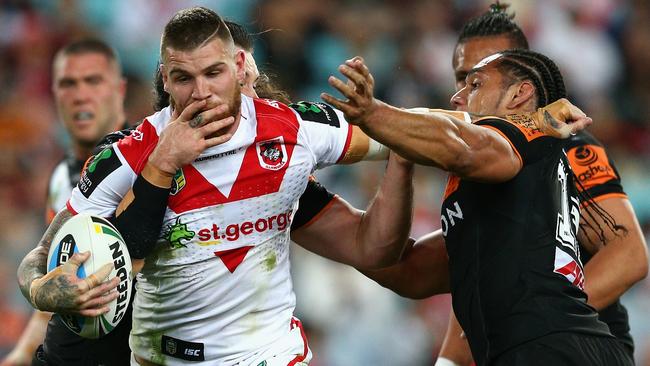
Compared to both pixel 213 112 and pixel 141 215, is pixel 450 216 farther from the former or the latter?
pixel 141 215

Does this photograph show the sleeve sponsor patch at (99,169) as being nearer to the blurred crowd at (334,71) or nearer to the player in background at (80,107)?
the player in background at (80,107)

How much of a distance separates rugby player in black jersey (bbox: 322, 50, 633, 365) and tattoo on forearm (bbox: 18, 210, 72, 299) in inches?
56.3

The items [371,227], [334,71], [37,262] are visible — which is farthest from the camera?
[334,71]

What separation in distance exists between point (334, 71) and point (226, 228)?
19.5 feet

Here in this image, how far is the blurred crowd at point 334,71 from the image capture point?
8641 mm

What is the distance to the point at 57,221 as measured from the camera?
430 centimetres

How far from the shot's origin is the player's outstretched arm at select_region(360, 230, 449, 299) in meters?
5.16

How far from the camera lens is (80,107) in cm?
656

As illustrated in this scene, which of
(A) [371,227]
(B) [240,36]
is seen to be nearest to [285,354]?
(A) [371,227]

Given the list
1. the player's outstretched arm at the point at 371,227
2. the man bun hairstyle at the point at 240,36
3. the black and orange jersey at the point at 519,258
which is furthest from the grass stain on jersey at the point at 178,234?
the black and orange jersey at the point at 519,258

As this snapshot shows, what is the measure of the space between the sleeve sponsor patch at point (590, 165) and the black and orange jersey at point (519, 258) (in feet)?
3.10

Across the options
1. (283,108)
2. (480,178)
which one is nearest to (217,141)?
(283,108)

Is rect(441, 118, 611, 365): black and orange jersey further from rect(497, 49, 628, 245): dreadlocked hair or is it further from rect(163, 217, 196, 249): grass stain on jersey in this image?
rect(163, 217, 196, 249): grass stain on jersey

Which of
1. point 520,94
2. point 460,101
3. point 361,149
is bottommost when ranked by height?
point 361,149
